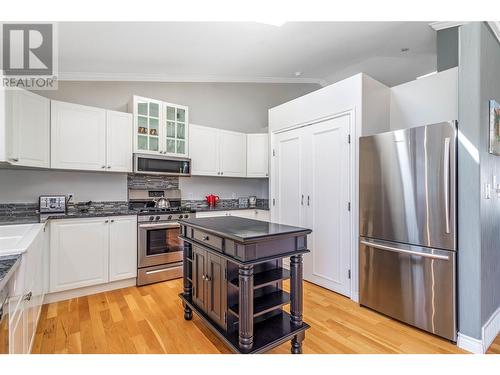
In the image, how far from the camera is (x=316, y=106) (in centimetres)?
323

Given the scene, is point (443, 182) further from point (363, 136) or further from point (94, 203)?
point (94, 203)

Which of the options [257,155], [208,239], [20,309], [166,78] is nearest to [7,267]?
[20,309]

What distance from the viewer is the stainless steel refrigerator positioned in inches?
79.7

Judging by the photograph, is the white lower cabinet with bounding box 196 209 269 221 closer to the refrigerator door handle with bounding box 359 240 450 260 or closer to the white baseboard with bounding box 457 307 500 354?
the refrigerator door handle with bounding box 359 240 450 260

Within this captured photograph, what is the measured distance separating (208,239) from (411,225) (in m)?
1.73

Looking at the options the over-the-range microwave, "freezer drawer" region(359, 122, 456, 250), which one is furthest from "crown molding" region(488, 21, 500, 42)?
the over-the-range microwave

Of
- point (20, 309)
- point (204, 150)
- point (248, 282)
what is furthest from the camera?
point (204, 150)

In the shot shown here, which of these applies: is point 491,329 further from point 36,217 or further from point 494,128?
point 36,217

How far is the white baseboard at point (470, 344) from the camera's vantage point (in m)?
1.89

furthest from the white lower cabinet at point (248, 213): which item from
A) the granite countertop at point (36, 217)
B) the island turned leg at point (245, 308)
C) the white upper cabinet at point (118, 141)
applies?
the island turned leg at point (245, 308)

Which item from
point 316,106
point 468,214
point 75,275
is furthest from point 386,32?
point 75,275

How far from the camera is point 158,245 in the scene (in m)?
3.31
